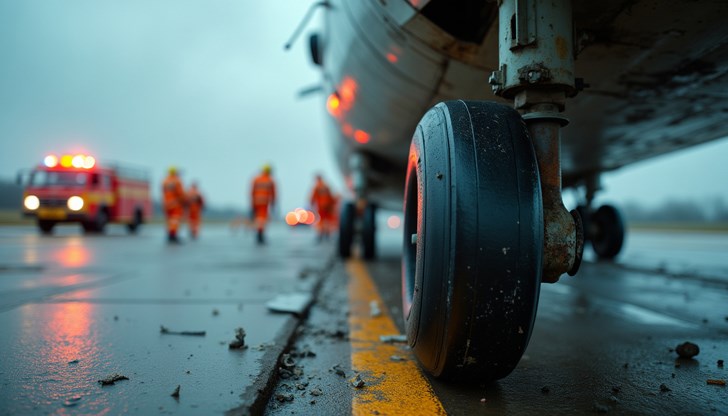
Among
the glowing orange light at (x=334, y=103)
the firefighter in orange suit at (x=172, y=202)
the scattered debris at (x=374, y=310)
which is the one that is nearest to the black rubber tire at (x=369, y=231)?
the glowing orange light at (x=334, y=103)

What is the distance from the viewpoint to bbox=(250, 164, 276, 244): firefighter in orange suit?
31.4ft

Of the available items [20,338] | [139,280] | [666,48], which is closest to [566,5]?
[666,48]

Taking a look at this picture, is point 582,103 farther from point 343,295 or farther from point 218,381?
point 218,381

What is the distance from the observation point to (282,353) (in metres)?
1.76

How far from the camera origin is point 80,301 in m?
2.74

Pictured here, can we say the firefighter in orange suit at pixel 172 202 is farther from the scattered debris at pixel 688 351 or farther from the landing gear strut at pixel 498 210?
the scattered debris at pixel 688 351

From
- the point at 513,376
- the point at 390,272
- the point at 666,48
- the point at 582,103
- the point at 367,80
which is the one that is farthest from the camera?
the point at 390,272

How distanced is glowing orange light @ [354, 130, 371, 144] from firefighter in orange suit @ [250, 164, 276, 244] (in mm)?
5156

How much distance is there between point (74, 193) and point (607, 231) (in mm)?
13083

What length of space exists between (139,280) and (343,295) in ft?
5.69

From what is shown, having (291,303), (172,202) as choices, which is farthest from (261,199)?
(291,303)

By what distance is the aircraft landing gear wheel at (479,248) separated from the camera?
127cm

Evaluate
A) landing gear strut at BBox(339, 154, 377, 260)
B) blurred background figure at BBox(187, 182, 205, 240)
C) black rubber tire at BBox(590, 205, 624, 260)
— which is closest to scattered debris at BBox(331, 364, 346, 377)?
landing gear strut at BBox(339, 154, 377, 260)

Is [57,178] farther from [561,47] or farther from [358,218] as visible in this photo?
[561,47]
